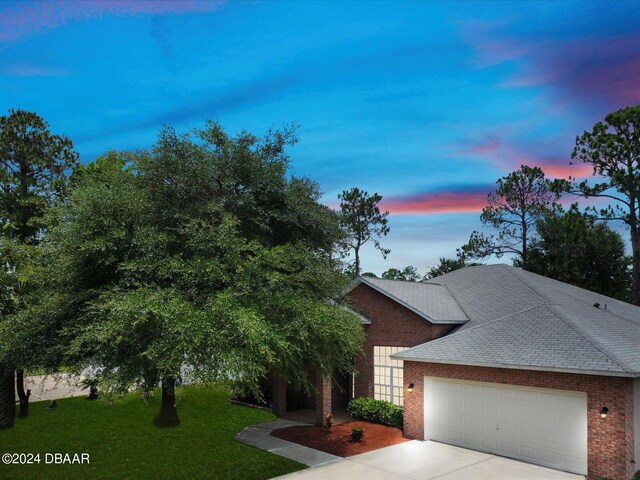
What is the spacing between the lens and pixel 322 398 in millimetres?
17703

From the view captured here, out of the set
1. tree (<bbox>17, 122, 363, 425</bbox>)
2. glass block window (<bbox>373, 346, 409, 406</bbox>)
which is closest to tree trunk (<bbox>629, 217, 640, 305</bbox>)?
glass block window (<bbox>373, 346, 409, 406</bbox>)

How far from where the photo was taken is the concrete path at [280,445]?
1373 centimetres

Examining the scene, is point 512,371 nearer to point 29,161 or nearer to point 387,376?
point 387,376

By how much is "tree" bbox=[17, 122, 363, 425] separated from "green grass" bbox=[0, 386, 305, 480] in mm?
1452

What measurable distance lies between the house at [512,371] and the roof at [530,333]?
0.04 m

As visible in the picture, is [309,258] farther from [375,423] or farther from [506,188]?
[506,188]

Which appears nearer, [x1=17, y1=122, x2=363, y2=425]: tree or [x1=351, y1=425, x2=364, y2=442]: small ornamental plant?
[x1=17, y1=122, x2=363, y2=425]: tree

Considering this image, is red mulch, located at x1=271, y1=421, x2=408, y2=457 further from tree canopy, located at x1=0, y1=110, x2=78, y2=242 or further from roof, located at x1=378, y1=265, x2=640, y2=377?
tree canopy, located at x1=0, y1=110, x2=78, y2=242

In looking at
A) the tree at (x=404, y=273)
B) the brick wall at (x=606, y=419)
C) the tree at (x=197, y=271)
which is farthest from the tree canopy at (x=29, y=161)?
the tree at (x=404, y=273)

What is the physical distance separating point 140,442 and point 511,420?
1198 cm

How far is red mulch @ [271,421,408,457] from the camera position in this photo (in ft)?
48.5

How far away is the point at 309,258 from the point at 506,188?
110 ft

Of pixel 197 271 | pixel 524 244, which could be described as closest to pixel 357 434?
pixel 197 271

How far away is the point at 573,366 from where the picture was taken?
1187cm
